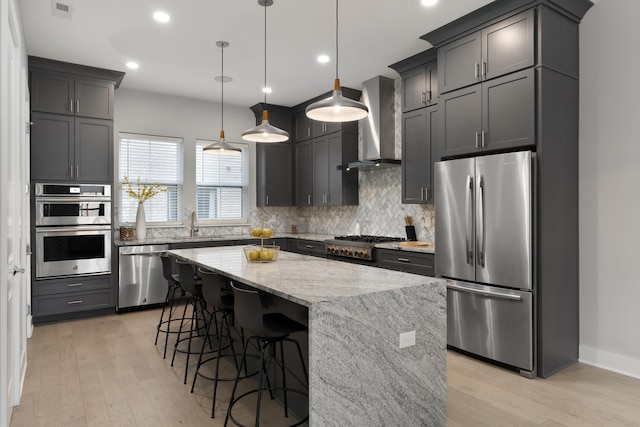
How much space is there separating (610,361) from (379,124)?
3.36m

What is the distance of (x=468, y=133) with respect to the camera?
3.71 m

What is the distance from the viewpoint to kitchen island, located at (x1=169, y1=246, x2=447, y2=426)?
6.54ft

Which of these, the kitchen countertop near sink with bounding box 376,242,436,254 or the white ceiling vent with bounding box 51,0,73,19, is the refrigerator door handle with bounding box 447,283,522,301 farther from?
the white ceiling vent with bounding box 51,0,73,19

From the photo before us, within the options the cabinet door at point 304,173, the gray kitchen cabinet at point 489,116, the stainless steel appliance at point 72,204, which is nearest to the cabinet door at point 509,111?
the gray kitchen cabinet at point 489,116

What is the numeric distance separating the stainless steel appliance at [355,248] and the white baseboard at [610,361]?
2140mm

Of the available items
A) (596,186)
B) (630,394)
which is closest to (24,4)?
(596,186)

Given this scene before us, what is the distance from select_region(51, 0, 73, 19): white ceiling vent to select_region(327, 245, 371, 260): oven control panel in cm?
361

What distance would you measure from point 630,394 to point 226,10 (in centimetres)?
432

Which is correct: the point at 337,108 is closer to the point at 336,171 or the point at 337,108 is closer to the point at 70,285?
the point at 336,171

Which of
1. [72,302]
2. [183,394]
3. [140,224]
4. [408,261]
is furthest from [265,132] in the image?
[72,302]

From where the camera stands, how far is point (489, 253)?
3473mm

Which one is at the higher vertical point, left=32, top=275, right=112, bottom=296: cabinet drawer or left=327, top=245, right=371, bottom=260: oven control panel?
left=327, top=245, right=371, bottom=260: oven control panel

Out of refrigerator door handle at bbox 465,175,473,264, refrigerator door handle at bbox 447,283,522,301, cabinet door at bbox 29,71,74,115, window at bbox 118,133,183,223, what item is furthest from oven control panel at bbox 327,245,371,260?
cabinet door at bbox 29,71,74,115

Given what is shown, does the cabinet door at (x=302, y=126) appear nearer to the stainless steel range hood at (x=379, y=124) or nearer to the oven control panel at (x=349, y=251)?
the stainless steel range hood at (x=379, y=124)
